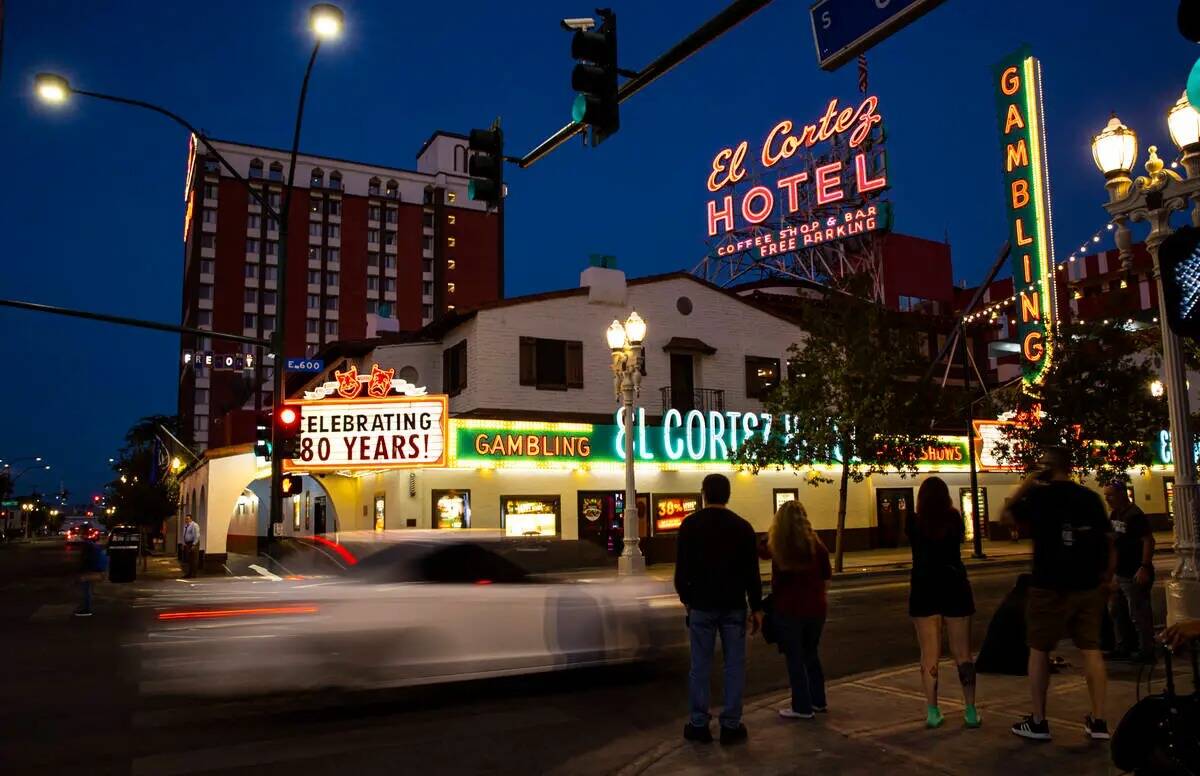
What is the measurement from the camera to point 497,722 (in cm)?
793

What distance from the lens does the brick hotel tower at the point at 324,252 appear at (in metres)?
92.0

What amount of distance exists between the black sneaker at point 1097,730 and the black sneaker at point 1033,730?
0.27 metres

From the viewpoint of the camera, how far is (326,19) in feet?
49.4

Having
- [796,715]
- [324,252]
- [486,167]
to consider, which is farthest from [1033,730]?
[324,252]

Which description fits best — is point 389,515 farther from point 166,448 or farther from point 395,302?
point 395,302

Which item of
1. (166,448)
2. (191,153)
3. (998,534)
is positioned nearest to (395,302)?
(191,153)

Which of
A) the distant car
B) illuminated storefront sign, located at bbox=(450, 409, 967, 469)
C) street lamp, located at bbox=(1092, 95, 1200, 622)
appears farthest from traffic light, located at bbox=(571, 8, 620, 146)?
the distant car

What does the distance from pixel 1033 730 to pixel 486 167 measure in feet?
25.6

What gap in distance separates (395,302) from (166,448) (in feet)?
130

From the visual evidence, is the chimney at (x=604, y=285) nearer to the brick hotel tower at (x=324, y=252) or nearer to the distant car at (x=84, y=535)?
the distant car at (x=84, y=535)

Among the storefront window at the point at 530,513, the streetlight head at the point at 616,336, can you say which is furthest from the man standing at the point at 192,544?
the streetlight head at the point at 616,336

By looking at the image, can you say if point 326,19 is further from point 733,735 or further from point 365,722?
point 733,735

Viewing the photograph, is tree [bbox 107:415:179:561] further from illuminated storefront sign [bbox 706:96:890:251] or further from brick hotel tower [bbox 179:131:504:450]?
illuminated storefront sign [bbox 706:96:890:251]

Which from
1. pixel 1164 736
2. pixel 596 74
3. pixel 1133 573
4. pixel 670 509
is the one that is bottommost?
pixel 1164 736
